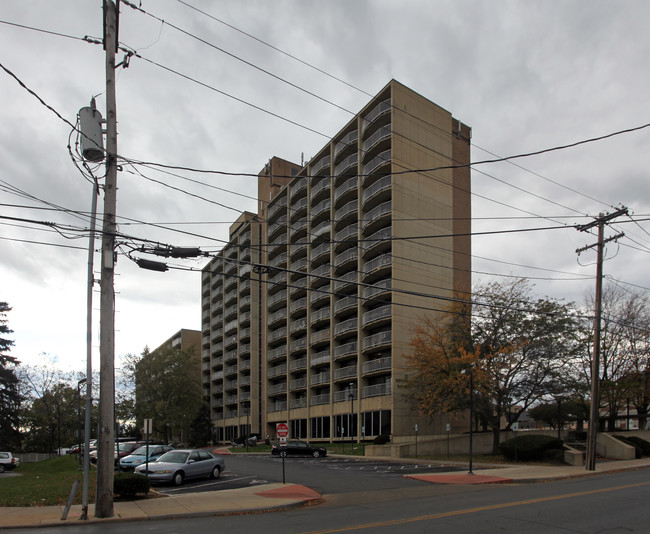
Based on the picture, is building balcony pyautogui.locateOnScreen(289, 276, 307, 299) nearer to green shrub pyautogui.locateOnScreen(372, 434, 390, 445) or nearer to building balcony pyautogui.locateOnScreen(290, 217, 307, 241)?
building balcony pyautogui.locateOnScreen(290, 217, 307, 241)

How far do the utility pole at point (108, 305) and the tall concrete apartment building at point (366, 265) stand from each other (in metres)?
20.4

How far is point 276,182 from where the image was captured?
242 ft

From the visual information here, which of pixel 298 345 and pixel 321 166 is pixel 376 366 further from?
pixel 321 166

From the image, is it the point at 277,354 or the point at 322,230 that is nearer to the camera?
the point at 322,230

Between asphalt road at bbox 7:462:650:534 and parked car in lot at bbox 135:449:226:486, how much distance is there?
7.38 metres

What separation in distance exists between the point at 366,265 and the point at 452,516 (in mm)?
34908

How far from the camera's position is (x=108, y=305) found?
14258mm

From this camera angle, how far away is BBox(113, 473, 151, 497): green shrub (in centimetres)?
1602

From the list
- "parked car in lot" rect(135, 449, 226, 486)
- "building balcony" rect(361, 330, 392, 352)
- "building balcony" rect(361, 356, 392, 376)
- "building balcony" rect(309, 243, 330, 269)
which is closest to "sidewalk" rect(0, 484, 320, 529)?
"parked car in lot" rect(135, 449, 226, 486)

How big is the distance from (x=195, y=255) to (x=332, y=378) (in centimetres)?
3748

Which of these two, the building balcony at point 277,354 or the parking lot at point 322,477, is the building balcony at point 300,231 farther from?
the parking lot at point 322,477

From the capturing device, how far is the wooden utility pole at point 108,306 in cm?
1362

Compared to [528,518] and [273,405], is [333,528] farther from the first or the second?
[273,405]

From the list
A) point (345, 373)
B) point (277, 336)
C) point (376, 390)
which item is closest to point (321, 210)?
point (345, 373)
